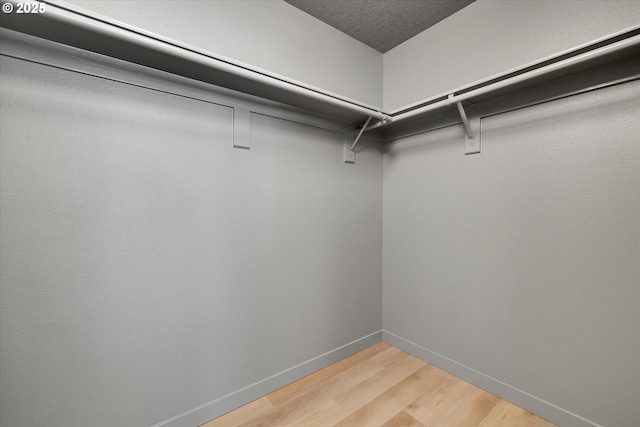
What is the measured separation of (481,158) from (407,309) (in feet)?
4.16

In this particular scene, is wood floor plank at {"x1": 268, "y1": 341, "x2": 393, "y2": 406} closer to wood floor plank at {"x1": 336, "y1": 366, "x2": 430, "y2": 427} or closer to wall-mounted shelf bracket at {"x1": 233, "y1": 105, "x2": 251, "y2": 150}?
wood floor plank at {"x1": 336, "y1": 366, "x2": 430, "y2": 427}

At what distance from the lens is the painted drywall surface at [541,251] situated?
123 cm

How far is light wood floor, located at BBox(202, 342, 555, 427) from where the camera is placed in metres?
1.42

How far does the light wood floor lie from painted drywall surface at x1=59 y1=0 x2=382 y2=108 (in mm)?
2069

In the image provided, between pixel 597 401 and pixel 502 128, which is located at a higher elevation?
pixel 502 128

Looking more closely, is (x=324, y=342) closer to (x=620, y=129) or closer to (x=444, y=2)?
(x=620, y=129)

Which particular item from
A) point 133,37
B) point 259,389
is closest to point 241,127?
point 133,37

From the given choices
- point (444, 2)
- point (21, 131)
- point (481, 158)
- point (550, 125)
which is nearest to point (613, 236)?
point (550, 125)

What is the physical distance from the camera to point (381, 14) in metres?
1.83

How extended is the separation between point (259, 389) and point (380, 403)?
74 centimetres

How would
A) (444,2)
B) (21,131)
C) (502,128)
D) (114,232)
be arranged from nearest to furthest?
1. (21,131)
2. (114,232)
3. (502,128)
4. (444,2)

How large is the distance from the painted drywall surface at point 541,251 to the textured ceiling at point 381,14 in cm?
82

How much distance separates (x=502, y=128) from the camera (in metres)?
1.61

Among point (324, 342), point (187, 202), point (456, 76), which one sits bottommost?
point (324, 342)
